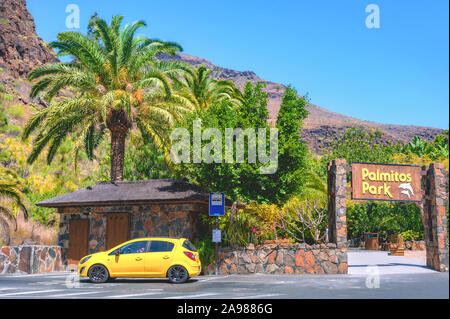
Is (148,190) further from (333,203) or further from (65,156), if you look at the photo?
(65,156)

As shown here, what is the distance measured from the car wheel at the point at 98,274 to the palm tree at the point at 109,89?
11.5m

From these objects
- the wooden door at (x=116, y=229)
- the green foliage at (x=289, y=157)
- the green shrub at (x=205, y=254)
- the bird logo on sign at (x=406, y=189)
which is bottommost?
the green shrub at (x=205, y=254)

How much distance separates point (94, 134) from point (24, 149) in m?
22.4

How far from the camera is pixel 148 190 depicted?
25.5 metres

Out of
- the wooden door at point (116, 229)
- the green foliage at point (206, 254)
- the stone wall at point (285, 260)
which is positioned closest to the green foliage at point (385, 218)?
the stone wall at point (285, 260)

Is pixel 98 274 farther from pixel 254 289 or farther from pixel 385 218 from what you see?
pixel 385 218

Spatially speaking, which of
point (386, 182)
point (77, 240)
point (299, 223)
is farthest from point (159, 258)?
point (386, 182)

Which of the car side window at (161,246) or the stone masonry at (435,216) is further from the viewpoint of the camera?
the stone masonry at (435,216)

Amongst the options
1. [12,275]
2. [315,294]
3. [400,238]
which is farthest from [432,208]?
[400,238]

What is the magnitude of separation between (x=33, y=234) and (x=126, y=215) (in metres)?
9.28

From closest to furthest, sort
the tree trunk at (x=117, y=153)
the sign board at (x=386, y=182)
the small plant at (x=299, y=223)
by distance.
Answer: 1. the sign board at (x=386, y=182)
2. the small plant at (x=299, y=223)
3. the tree trunk at (x=117, y=153)

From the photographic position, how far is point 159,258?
1783 centimetres

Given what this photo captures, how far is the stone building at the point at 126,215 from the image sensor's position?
23922mm

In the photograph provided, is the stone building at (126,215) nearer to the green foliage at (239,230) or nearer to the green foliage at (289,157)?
the green foliage at (239,230)
